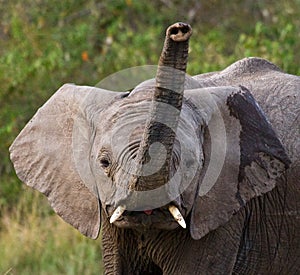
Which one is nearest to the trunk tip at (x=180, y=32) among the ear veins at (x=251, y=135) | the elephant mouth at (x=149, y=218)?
the elephant mouth at (x=149, y=218)

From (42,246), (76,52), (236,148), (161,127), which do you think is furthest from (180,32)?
(76,52)

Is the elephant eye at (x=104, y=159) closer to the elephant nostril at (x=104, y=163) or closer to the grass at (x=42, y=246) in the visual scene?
the elephant nostril at (x=104, y=163)

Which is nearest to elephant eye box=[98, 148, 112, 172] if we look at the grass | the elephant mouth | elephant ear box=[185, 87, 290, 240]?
the elephant mouth

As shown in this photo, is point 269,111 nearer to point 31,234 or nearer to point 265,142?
point 265,142

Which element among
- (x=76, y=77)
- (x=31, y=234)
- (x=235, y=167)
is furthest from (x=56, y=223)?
(x=235, y=167)

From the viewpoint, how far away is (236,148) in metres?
5.79

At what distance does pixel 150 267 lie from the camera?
18.8ft

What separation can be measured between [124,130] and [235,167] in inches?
29.1

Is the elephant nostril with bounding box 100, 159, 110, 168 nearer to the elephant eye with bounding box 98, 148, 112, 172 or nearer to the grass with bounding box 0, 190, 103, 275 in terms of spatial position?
the elephant eye with bounding box 98, 148, 112, 172

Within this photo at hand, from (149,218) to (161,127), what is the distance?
0.40 m

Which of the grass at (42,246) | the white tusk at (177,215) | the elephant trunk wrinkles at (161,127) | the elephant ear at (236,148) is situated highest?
the elephant trunk wrinkles at (161,127)

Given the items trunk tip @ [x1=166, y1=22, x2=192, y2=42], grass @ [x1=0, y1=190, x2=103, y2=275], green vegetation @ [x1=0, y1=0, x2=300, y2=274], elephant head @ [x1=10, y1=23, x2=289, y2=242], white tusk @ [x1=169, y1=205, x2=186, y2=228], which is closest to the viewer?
trunk tip @ [x1=166, y1=22, x2=192, y2=42]

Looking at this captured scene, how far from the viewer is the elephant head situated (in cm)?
495

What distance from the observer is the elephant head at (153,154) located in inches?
195
